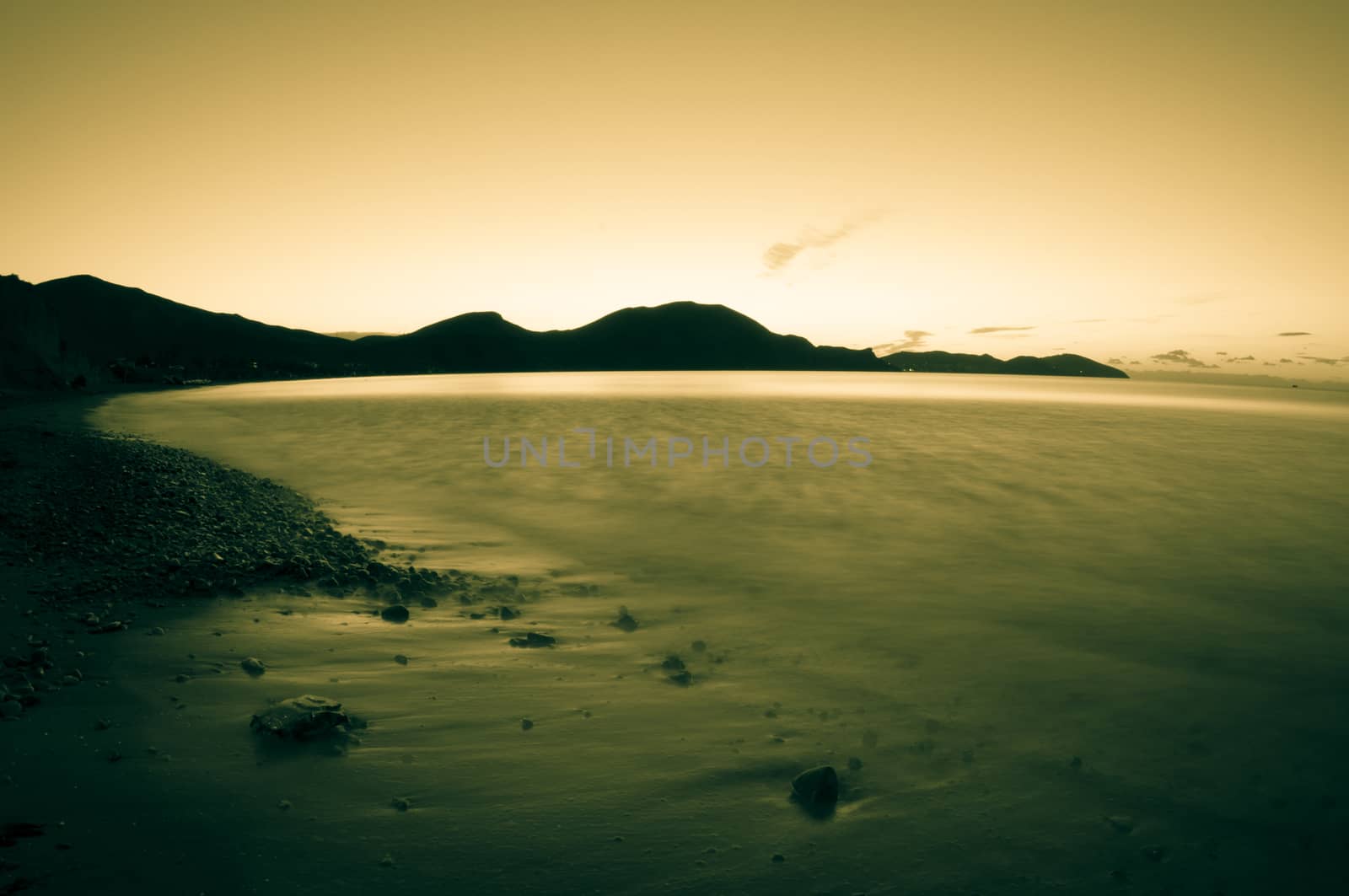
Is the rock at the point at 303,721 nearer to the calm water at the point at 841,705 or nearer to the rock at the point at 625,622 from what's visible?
the calm water at the point at 841,705

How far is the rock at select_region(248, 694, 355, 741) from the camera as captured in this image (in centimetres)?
575

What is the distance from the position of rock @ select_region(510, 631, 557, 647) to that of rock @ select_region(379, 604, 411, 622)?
5.17 feet

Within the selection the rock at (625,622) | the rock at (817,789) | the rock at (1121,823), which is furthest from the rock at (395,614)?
the rock at (1121,823)

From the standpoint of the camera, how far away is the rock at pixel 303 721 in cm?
575

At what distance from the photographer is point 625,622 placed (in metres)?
9.42

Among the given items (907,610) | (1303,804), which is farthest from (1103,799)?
(907,610)

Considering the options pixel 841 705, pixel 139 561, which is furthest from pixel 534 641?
pixel 139 561

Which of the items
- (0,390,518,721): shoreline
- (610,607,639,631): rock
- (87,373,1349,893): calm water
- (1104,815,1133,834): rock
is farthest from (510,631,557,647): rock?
(1104,815,1133,834): rock

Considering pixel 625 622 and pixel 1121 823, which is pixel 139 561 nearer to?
pixel 625 622

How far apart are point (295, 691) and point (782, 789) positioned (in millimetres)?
4611

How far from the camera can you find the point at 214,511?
13914 millimetres

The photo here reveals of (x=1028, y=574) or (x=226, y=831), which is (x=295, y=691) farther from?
(x=1028, y=574)

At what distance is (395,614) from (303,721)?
3121 millimetres

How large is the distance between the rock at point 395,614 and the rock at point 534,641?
5.17 ft
